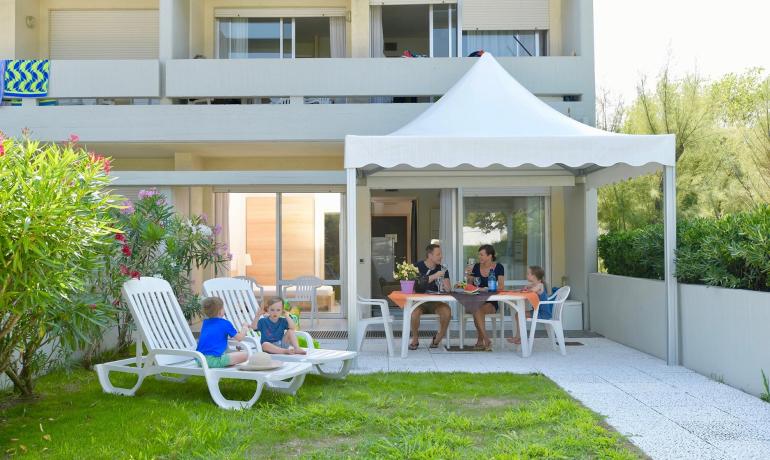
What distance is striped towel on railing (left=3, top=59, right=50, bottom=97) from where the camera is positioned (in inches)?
490

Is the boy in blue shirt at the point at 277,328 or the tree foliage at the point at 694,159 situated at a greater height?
the tree foliage at the point at 694,159

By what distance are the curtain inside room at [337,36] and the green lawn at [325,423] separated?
8.09 metres

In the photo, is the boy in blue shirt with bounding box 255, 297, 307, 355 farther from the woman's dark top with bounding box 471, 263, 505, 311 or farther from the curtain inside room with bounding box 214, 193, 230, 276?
the curtain inside room with bounding box 214, 193, 230, 276

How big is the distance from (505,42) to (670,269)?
6.41 m

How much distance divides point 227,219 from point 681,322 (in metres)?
8.56

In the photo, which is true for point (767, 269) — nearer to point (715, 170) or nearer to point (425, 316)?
point (425, 316)

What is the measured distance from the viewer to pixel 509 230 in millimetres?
12953

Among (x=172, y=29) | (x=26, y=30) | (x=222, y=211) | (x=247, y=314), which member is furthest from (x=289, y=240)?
(x=26, y=30)

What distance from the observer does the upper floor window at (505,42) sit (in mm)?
13609

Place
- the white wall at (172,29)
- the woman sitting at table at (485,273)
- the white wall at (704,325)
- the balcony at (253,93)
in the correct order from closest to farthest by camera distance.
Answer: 1. the white wall at (704,325)
2. the woman sitting at table at (485,273)
3. the balcony at (253,93)
4. the white wall at (172,29)

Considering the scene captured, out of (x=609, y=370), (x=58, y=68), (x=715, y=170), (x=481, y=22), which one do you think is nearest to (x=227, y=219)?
(x=58, y=68)

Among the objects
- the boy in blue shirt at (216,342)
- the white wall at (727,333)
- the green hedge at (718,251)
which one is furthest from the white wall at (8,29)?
the white wall at (727,333)

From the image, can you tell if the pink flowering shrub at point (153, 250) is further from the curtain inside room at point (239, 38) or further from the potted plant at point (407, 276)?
the curtain inside room at point (239, 38)

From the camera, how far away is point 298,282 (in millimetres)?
13609
